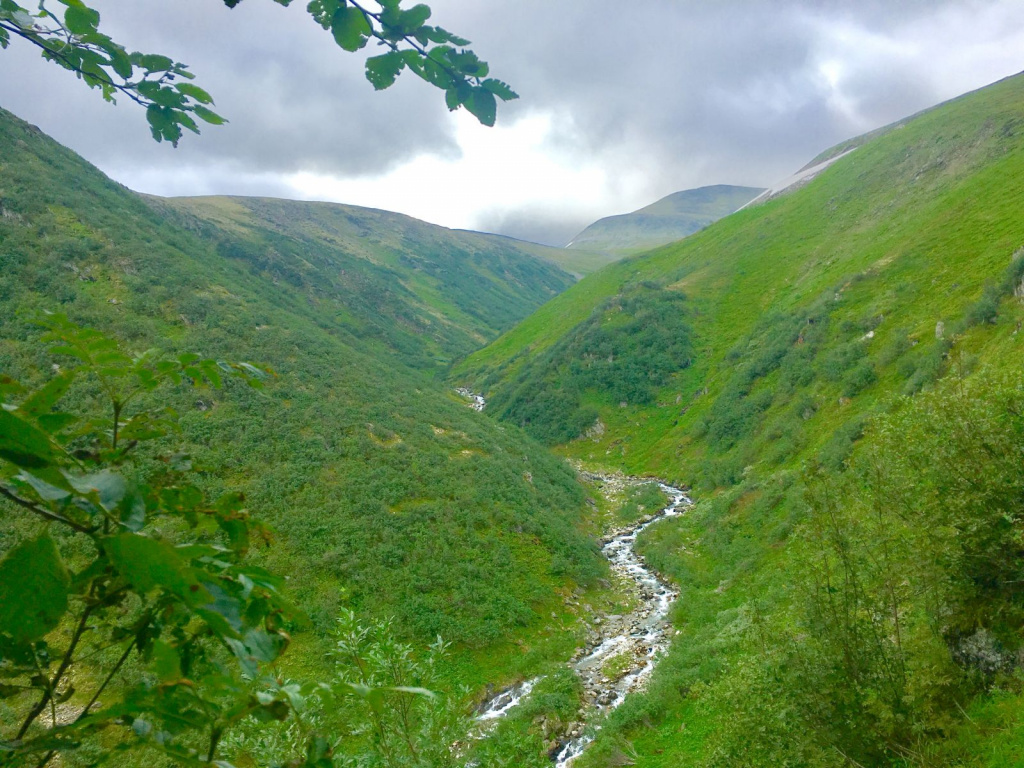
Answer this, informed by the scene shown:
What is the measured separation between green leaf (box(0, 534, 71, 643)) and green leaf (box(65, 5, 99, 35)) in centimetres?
247

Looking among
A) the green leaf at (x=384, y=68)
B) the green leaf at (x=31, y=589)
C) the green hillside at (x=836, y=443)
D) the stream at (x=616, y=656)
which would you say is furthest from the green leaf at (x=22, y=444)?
the stream at (x=616, y=656)

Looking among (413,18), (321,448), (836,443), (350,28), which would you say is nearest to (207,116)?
(350,28)

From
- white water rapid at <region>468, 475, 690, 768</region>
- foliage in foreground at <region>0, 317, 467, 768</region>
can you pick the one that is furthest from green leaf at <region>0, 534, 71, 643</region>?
white water rapid at <region>468, 475, 690, 768</region>

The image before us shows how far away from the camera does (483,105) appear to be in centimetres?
216

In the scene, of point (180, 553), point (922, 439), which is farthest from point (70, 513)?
point (922, 439)

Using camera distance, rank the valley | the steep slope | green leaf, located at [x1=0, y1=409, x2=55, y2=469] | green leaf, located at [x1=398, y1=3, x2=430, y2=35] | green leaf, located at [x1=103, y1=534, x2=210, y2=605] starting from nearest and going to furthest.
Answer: green leaf, located at [x1=103, y1=534, x2=210, y2=605], green leaf, located at [x1=0, y1=409, x2=55, y2=469], the valley, green leaf, located at [x1=398, y1=3, x2=430, y2=35], the steep slope

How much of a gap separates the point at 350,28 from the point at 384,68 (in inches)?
7.1

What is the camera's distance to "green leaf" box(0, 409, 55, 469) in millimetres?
1018

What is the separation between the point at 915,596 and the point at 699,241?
102m

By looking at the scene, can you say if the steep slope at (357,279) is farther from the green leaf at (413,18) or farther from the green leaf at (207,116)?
the green leaf at (413,18)

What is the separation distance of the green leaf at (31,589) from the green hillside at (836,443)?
812 cm

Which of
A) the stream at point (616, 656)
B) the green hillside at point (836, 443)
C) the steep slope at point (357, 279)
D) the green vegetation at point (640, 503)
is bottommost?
the stream at point (616, 656)

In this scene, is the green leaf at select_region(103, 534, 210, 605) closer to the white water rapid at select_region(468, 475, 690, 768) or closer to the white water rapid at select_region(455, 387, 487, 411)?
the white water rapid at select_region(468, 475, 690, 768)

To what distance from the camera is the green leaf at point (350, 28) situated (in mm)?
2043
